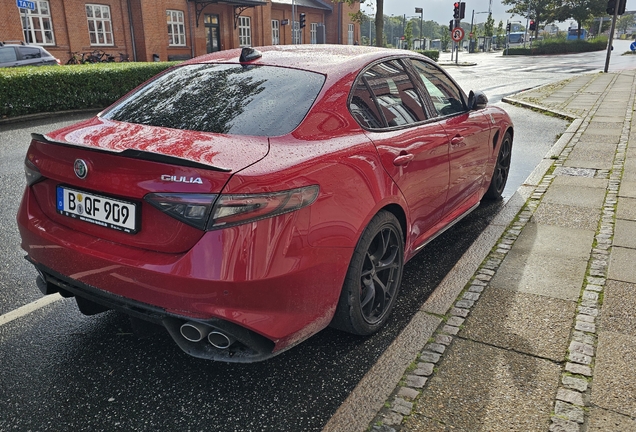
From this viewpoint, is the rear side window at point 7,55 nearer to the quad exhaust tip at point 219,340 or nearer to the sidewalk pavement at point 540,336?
the sidewalk pavement at point 540,336

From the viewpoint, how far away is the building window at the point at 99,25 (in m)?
28.4

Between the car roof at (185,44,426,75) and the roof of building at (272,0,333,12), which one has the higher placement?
the roof of building at (272,0,333,12)

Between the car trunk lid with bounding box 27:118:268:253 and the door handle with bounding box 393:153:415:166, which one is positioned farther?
the door handle with bounding box 393:153:415:166

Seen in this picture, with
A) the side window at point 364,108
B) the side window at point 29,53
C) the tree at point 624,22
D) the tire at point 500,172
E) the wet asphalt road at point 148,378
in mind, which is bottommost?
the wet asphalt road at point 148,378

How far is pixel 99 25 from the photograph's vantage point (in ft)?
94.7

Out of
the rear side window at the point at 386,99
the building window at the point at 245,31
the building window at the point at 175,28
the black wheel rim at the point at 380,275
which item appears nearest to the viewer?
the black wheel rim at the point at 380,275

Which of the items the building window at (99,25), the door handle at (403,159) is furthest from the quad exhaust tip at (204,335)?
the building window at (99,25)

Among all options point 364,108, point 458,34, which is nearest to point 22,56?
point 364,108

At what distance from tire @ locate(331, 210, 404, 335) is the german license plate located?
1093 millimetres

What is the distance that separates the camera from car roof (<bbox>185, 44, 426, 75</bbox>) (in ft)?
10.5

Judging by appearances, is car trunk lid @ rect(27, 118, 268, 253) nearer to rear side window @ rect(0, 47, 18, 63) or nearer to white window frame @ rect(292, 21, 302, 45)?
rear side window @ rect(0, 47, 18, 63)

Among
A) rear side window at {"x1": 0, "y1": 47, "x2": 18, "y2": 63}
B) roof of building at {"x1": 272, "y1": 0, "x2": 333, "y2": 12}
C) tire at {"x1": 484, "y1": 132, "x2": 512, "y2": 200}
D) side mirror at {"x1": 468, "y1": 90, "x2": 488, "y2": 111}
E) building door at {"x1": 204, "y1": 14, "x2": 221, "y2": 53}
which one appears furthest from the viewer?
roof of building at {"x1": 272, "y1": 0, "x2": 333, "y2": 12}

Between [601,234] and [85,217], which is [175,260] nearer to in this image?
[85,217]

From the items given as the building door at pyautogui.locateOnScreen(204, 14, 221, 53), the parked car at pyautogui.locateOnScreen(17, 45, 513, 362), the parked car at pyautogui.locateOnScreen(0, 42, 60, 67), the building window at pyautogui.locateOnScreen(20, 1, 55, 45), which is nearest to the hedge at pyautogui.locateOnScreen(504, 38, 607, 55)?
the building door at pyautogui.locateOnScreen(204, 14, 221, 53)
